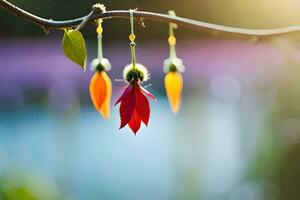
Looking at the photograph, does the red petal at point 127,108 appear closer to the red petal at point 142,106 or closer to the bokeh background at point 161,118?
the red petal at point 142,106

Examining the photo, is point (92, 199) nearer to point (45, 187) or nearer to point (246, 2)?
point (45, 187)

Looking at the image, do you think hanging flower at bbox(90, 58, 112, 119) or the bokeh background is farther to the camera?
the bokeh background

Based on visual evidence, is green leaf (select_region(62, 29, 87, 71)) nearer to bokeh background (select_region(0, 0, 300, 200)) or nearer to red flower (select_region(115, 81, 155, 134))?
red flower (select_region(115, 81, 155, 134))

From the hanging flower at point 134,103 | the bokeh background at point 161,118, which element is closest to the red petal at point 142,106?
the hanging flower at point 134,103

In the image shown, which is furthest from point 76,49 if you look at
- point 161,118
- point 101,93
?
point 161,118

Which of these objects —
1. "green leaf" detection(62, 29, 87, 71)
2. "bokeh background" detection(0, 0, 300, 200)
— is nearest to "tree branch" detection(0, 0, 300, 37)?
"green leaf" detection(62, 29, 87, 71)
